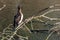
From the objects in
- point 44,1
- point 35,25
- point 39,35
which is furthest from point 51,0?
point 39,35

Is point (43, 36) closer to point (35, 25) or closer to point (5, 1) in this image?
point (35, 25)

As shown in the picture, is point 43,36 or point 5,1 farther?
point 5,1

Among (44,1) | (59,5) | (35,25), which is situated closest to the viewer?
(35,25)

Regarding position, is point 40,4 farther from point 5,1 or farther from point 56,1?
point 5,1

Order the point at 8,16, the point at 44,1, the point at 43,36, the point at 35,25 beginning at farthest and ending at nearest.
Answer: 1. the point at 44,1
2. the point at 8,16
3. the point at 35,25
4. the point at 43,36

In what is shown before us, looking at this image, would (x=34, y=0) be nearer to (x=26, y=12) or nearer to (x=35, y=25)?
(x=26, y=12)

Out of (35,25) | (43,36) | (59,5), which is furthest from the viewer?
(59,5)

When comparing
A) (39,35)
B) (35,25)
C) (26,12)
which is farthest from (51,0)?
(39,35)

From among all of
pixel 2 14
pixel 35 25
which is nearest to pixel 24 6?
pixel 2 14

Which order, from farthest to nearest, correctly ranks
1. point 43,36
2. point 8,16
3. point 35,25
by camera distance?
point 8,16 < point 35,25 < point 43,36
